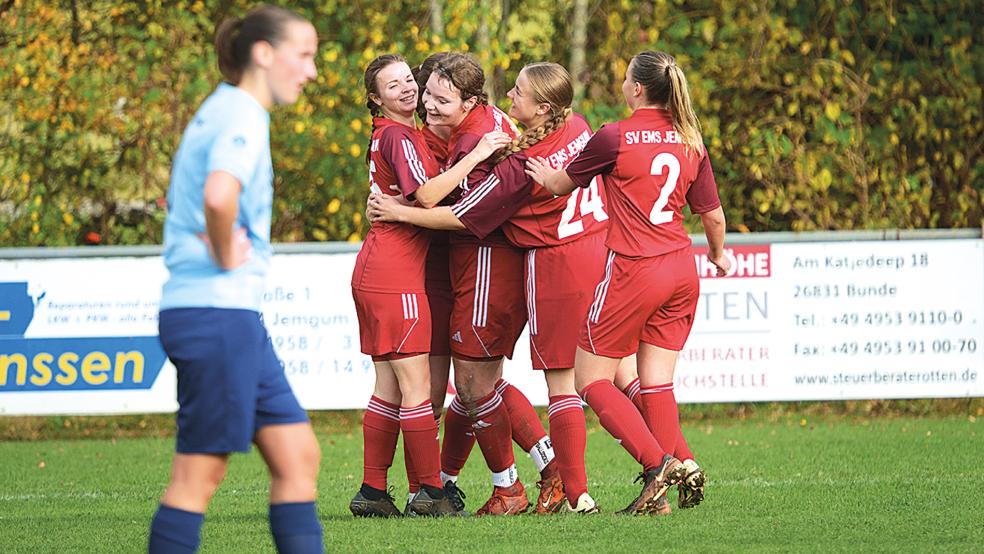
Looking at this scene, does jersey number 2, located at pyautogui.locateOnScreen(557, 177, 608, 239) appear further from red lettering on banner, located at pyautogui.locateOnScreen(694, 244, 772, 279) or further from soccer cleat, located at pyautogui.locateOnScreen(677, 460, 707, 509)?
red lettering on banner, located at pyautogui.locateOnScreen(694, 244, 772, 279)

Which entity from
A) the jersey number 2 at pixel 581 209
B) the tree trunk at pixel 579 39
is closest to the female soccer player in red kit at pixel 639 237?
the jersey number 2 at pixel 581 209

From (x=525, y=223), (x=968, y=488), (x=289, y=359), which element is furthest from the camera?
(x=289, y=359)

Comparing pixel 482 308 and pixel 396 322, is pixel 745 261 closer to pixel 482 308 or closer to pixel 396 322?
pixel 482 308

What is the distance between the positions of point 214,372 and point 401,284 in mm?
2694

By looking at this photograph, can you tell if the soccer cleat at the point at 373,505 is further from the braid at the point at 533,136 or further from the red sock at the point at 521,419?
the braid at the point at 533,136

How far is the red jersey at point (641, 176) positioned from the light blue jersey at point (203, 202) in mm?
2545

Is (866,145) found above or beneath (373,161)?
above

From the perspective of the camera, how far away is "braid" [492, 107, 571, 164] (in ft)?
21.4

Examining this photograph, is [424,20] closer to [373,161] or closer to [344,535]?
[373,161]

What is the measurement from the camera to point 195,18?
14.4 m

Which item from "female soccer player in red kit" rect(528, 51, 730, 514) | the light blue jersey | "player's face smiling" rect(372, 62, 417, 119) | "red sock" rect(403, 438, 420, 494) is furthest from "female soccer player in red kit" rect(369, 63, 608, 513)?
the light blue jersey

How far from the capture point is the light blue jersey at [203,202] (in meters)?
3.92

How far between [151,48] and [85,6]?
0.93m

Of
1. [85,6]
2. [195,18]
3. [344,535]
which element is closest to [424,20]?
[195,18]
